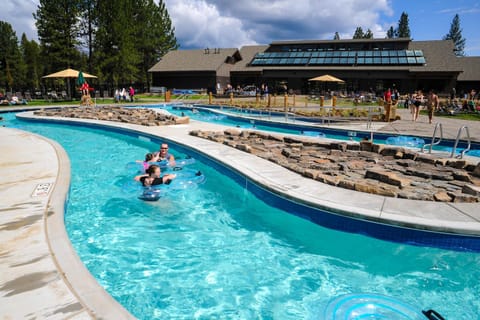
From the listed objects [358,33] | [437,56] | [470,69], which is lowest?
[470,69]

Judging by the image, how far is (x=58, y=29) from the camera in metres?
31.1

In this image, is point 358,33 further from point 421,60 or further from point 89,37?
point 89,37

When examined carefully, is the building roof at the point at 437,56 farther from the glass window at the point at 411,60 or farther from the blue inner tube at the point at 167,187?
→ the blue inner tube at the point at 167,187

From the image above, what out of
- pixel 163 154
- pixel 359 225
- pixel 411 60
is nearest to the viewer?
pixel 359 225

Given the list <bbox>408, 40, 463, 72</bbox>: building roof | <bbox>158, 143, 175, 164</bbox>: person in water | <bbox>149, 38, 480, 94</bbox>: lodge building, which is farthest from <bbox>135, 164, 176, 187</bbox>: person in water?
<bbox>408, 40, 463, 72</bbox>: building roof

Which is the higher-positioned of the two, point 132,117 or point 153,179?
point 132,117

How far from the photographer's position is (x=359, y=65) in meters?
37.4

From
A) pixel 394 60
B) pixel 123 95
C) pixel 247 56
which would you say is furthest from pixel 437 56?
pixel 123 95

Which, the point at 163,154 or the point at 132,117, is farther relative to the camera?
the point at 132,117

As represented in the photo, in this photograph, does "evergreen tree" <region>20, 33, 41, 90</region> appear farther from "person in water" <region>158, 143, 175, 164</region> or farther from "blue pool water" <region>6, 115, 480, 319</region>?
"blue pool water" <region>6, 115, 480, 319</region>

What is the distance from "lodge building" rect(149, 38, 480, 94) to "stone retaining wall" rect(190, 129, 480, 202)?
29043 millimetres

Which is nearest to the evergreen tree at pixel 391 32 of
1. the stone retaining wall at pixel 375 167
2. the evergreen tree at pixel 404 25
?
the evergreen tree at pixel 404 25

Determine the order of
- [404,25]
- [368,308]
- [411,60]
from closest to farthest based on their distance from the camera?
[368,308], [411,60], [404,25]

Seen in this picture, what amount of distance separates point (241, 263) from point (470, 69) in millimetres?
41779
